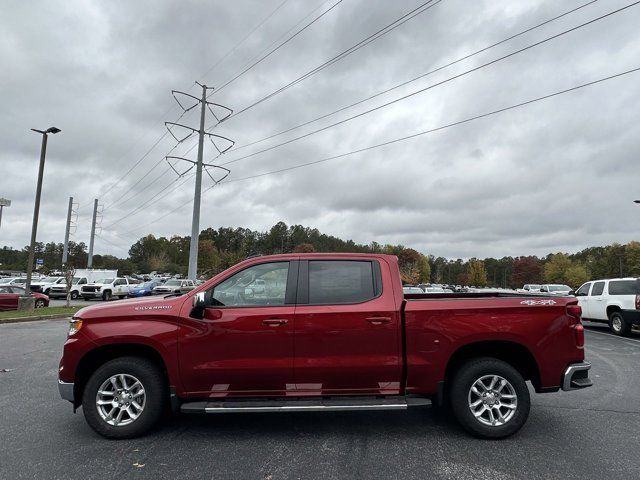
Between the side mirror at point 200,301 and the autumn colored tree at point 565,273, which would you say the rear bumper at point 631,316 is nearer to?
the side mirror at point 200,301

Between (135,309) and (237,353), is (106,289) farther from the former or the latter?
(237,353)

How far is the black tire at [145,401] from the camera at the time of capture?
4.54 m

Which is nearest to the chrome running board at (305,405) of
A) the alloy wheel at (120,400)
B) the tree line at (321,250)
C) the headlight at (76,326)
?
the alloy wheel at (120,400)

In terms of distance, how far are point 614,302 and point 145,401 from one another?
51.1ft

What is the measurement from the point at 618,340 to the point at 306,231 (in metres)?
136

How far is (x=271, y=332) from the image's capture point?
15.0 ft

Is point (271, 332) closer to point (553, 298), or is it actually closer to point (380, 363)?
point (380, 363)

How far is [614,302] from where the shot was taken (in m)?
14.9

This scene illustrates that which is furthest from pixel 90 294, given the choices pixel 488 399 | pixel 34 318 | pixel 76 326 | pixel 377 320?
pixel 488 399

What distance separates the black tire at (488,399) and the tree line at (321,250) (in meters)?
94.9

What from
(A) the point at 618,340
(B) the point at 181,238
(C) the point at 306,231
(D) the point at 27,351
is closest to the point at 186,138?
(D) the point at 27,351

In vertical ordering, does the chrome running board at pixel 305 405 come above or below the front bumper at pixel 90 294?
below

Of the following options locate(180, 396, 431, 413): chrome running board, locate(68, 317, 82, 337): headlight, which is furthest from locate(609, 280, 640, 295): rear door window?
locate(68, 317, 82, 337): headlight

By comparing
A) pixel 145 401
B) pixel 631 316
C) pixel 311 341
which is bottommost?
pixel 145 401
